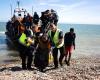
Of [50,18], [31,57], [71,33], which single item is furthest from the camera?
[50,18]

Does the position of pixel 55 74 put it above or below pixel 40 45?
below

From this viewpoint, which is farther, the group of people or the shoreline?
the group of people

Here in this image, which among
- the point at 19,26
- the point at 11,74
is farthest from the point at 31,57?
the point at 19,26

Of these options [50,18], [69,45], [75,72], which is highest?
[50,18]

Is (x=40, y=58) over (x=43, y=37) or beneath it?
beneath

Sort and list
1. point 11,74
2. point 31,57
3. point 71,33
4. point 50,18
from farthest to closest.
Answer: point 50,18 → point 71,33 → point 31,57 → point 11,74

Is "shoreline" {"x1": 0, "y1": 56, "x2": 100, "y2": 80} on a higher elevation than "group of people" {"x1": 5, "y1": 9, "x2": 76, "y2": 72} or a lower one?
lower

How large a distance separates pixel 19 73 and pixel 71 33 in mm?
3982

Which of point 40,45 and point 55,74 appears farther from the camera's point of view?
point 40,45

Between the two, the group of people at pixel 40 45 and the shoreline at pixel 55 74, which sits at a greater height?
the group of people at pixel 40 45

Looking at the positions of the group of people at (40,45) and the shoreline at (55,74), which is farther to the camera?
the group of people at (40,45)

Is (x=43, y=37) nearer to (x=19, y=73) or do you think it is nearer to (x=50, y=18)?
(x=19, y=73)

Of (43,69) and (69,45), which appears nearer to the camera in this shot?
(43,69)

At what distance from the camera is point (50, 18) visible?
55.5 ft
